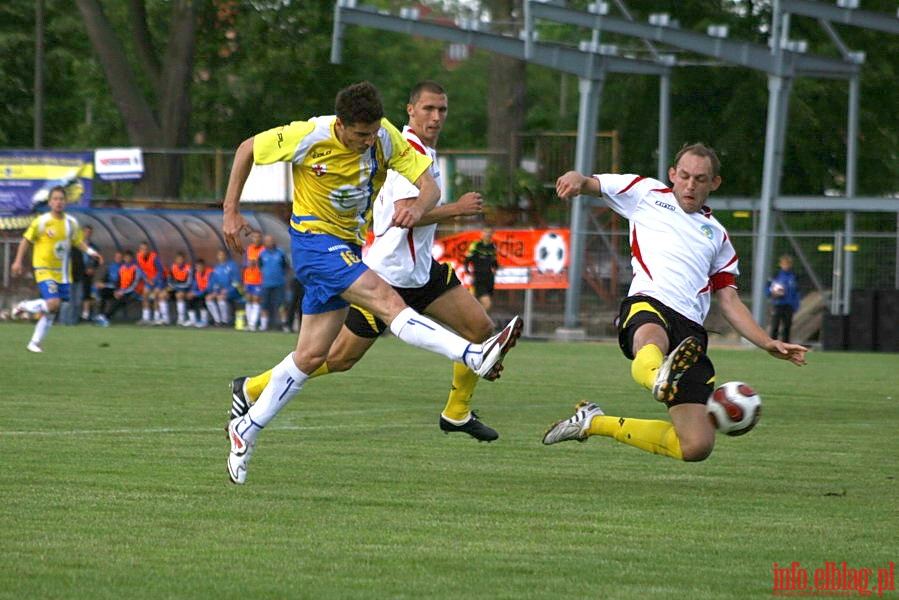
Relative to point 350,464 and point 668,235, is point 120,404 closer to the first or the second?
point 350,464

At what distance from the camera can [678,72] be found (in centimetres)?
4338

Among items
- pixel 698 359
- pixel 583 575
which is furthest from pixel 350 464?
pixel 583 575

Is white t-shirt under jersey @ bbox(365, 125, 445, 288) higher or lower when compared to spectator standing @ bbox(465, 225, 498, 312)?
higher

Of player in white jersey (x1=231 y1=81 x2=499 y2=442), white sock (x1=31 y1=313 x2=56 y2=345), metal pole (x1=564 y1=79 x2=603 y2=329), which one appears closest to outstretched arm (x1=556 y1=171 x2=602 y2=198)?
player in white jersey (x1=231 y1=81 x2=499 y2=442)

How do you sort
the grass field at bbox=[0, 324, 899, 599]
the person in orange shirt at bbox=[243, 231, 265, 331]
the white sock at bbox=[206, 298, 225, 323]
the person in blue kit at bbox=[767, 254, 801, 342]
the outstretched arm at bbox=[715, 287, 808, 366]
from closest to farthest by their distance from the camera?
the grass field at bbox=[0, 324, 899, 599] < the outstretched arm at bbox=[715, 287, 808, 366] < the person in blue kit at bbox=[767, 254, 801, 342] < the person in orange shirt at bbox=[243, 231, 265, 331] < the white sock at bbox=[206, 298, 225, 323]

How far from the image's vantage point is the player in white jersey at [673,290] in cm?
810

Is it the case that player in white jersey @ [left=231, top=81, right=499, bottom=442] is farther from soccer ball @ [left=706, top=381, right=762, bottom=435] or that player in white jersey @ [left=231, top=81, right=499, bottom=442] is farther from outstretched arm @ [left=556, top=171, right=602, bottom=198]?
soccer ball @ [left=706, top=381, right=762, bottom=435]

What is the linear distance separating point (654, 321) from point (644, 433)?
0.58 m

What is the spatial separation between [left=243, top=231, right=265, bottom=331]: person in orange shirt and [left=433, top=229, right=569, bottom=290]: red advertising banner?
4248 millimetres

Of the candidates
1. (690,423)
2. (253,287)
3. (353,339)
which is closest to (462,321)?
(353,339)

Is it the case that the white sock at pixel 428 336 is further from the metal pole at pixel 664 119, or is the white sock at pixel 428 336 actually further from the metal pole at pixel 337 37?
the metal pole at pixel 664 119

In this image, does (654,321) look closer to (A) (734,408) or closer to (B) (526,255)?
(A) (734,408)

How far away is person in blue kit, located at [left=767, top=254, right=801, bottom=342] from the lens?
94.5 ft

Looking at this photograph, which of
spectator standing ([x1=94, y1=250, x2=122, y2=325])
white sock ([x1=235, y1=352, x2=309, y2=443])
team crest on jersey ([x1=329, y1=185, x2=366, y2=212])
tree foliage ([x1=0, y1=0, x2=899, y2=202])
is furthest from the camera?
tree foliage ([x1=0, y1=0, x2=899, y2=202])
